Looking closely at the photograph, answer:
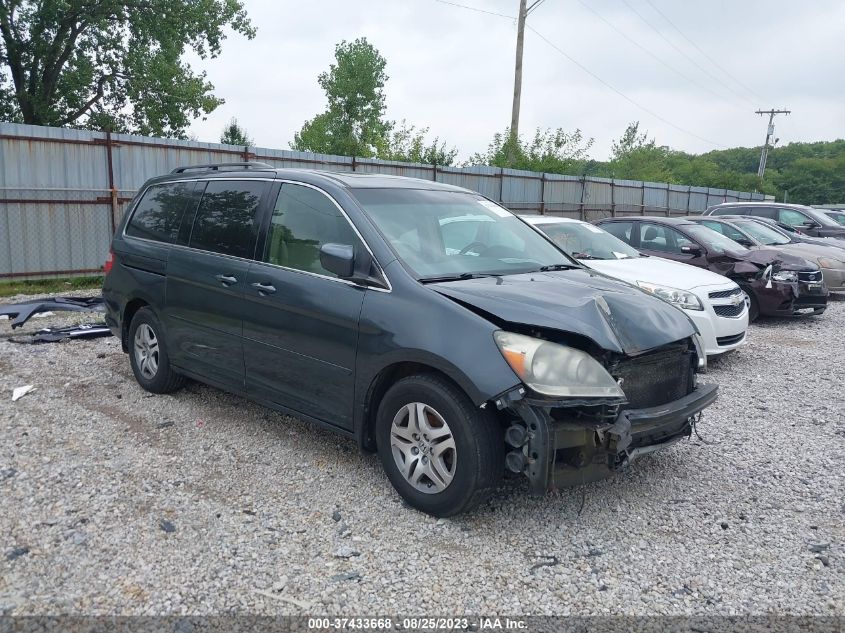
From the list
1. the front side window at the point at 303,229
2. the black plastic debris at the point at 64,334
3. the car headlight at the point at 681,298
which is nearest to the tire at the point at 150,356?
the front side window at the point at 303,229

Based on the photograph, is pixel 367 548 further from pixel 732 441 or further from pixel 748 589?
pixel 732 441

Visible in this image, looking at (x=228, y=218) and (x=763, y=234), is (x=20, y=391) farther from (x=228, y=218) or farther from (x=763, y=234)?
(x=763, y=234)

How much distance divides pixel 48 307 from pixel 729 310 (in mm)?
7993

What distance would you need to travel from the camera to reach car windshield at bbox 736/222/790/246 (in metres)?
12.7

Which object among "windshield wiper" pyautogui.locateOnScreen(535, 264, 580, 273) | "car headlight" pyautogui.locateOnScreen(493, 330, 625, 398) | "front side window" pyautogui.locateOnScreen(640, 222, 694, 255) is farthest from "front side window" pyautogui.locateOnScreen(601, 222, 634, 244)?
"car headlight" pyautogui.locateOnScreen(493, 330, 625, 398)

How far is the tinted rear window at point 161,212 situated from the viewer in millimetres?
5523

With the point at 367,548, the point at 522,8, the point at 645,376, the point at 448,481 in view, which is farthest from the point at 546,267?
the point at 522,8

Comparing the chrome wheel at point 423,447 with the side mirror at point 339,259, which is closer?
the chrome wheel at point 423,447

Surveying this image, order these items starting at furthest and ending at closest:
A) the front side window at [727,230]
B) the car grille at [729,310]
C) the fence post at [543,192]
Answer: the fence post at [543,192] < the front side window at [727,230] < the car grille at [729,310]

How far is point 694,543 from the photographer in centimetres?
353

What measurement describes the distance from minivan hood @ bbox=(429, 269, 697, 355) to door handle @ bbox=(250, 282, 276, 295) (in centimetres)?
117

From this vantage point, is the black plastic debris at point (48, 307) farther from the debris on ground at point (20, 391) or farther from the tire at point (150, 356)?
the tire at point (150, 356)

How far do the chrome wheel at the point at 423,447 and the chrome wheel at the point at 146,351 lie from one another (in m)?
2.76

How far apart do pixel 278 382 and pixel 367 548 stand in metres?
1.41
